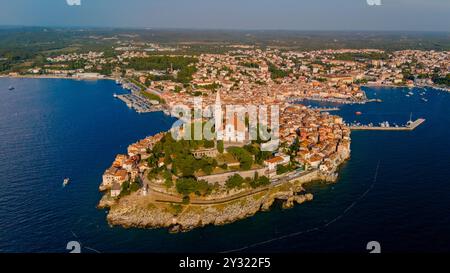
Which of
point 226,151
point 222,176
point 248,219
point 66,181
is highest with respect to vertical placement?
point 226,151

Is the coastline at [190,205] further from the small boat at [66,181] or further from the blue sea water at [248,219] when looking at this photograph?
the small boat at [66,181]

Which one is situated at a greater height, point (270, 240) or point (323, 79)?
point (323, 79)

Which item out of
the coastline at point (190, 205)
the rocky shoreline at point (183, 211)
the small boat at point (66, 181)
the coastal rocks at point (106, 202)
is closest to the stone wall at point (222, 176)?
the coastline at point (190, 205)

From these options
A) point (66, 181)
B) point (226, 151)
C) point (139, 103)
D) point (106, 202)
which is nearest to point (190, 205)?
point (106, 202)

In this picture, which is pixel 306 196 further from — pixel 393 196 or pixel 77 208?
pixel 77 208

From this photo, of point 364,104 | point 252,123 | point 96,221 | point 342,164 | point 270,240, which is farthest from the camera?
point 364,104

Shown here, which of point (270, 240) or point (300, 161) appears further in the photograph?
point (300, 161)

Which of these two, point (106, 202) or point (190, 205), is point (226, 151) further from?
point (106, 202)

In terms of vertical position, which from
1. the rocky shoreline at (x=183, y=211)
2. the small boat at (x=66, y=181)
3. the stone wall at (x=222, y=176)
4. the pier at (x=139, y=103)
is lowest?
the rocky shoreline at (x=183, y=211)
